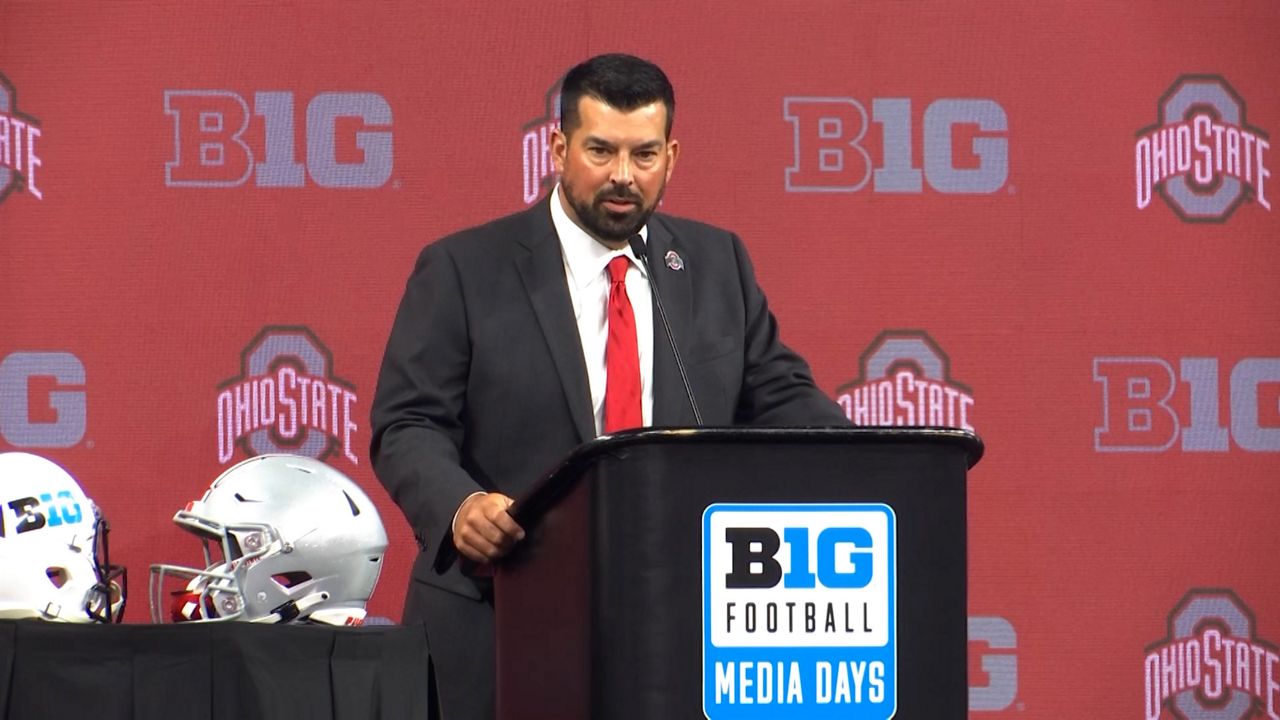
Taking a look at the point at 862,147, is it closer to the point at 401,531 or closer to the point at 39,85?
the point at 401,531

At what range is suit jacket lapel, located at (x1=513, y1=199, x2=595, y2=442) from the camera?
2.38 m

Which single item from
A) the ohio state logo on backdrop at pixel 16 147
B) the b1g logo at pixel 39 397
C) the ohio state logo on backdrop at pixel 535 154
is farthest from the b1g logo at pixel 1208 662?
A: the ohio state logo on backdrop at pixel 16 147

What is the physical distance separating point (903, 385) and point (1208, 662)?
93cm

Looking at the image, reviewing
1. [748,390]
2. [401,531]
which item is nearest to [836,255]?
[401,531]

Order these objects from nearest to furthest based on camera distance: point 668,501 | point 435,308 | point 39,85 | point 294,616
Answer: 1. point 668,501
2. point 435,308
3. point 294,616
4. point 39,85

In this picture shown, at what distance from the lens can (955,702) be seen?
1764 mm

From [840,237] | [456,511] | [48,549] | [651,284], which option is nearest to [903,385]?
[840,237]

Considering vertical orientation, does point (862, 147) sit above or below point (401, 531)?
above

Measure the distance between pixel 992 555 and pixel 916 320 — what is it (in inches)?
21.6

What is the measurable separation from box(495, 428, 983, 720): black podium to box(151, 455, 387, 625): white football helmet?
136 cm

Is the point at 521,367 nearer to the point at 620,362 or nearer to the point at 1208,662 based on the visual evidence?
the point at 620,362

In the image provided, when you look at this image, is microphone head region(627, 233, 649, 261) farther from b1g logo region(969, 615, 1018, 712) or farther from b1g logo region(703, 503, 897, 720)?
b1g logo region(969, 615, 1018, 712)

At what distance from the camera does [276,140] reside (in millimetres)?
3740

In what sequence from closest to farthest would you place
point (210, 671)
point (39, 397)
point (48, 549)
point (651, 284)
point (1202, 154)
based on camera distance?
point (651, 284) < point (210, 671) < point (48, 549) < point (39, 397) < point (1202, 154)
